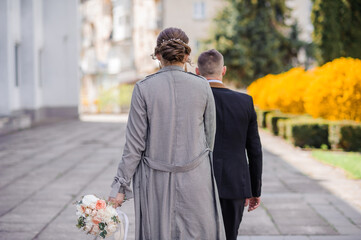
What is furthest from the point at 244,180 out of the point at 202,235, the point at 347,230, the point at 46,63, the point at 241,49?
the point at 241,49

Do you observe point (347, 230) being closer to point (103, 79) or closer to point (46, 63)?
point (46, 63)

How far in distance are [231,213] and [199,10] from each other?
36.0m

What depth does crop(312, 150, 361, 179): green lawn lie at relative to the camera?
8.59m

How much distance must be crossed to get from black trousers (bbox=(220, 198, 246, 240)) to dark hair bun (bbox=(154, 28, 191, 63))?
1.09m

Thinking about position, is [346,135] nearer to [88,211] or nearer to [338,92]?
[338,92]

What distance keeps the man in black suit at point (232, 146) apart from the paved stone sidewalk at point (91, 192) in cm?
167

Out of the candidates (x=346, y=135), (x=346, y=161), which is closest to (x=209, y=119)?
(x=346, y=161)

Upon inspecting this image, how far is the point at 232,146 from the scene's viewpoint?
129 inches

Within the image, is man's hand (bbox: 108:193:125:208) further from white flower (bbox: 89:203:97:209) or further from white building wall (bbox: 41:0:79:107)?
white building wall (bbox: 41:0:79:107)

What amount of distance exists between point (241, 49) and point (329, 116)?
1999 cm

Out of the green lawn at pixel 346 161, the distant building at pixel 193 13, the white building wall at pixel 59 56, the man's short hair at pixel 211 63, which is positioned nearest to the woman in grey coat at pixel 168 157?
the man's short hair at pixel 211 63

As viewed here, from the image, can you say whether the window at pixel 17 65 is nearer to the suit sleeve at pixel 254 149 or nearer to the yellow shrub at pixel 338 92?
the yellow shrub at pixel 338 92

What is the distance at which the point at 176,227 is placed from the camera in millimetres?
2789

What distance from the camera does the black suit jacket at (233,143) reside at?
3.24 meters
